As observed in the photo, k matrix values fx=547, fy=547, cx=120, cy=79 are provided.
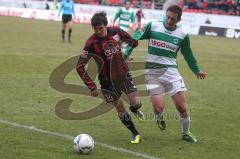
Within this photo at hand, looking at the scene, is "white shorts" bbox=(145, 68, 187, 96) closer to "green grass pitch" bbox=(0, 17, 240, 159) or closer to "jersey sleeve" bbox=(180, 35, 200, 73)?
"jersey sleeve" bbox=(180, 35, 200, 73)

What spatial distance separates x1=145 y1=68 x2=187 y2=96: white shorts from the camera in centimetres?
877

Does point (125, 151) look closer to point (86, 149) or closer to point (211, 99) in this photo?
point (86, 149)

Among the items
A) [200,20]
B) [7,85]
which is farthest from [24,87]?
[200,20]

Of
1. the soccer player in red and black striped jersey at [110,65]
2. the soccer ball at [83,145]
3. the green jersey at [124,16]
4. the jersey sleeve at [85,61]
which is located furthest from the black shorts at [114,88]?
the green jersey at [124,16]

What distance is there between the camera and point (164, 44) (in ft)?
28.8

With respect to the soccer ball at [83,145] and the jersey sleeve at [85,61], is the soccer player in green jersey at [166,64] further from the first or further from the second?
the soccer ball at [83,145]

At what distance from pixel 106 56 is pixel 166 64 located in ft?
3.54

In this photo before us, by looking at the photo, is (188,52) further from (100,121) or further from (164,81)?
(100,121)

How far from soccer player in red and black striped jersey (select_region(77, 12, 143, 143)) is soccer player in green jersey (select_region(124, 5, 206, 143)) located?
0.36 metres

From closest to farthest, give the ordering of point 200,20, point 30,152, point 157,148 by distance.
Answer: point 30,152, point 157,148, point 200,20

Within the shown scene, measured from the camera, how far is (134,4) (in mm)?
50531

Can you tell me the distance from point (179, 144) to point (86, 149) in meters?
1.73

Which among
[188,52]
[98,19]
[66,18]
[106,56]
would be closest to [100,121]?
[106,56]

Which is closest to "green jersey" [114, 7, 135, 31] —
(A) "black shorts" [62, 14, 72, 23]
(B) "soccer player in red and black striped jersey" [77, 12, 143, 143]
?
(A) "black shorts" [62, 14, 72, 23]
